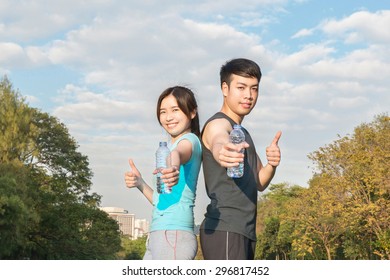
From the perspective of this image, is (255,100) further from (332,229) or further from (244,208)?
(332,229)

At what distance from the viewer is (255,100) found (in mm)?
6137

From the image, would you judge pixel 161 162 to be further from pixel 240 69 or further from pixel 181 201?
pixel 240 69

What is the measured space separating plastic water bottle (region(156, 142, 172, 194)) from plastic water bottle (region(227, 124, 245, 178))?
463mm

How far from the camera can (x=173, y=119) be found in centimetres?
616

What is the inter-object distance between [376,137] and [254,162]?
122 ft

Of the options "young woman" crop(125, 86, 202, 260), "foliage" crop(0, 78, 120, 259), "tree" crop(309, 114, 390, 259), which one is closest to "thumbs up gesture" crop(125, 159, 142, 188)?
"young woman" crop(125, 86, 202, 260)

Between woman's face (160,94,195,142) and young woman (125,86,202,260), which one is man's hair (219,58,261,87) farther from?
young woman (125,86,202,260)

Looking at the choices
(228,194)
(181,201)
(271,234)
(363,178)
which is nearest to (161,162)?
(181,201)

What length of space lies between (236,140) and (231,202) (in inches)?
18.1

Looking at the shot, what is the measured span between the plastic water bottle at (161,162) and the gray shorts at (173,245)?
338mm

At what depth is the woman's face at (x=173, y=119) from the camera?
241 inches

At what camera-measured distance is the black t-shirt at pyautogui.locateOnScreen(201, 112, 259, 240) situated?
221 inches
